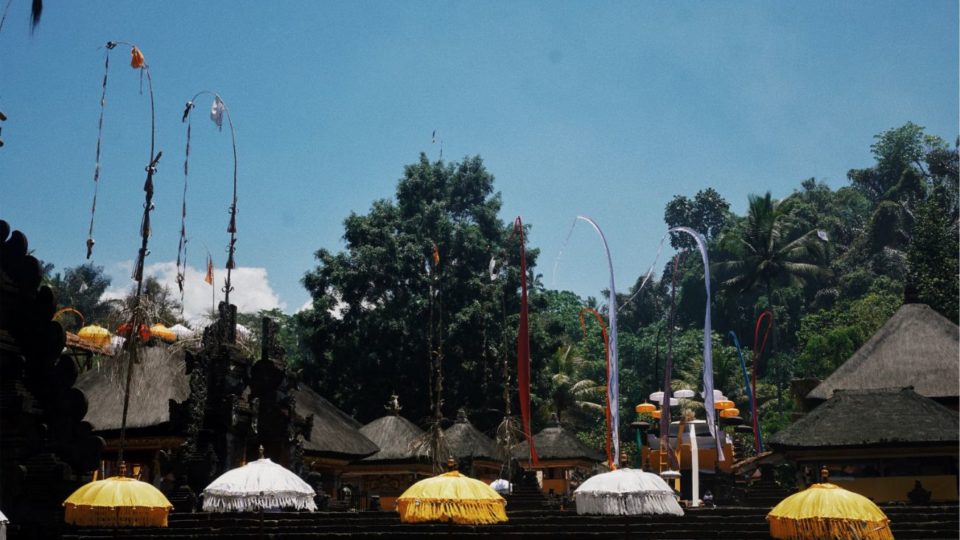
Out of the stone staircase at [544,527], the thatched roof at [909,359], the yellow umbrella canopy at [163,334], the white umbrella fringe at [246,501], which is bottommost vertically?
the stone staircase at [544,527]

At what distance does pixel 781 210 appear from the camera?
6031cm

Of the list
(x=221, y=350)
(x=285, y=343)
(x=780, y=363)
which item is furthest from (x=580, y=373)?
(x=221, y=350)

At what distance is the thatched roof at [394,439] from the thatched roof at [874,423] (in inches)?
534

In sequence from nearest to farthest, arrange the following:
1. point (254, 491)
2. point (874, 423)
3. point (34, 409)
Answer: point (34, 409) < point (254, 491) < point (874, 423)

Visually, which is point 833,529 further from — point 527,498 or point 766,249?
point 766,249

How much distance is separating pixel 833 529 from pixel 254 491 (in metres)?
9.86

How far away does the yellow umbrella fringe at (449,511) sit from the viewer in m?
16.0

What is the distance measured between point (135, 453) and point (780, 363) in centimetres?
4659

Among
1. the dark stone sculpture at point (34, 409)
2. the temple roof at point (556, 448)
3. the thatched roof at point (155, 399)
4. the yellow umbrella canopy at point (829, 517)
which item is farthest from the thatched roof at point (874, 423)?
the dark stone sculpture at point (34, 409)

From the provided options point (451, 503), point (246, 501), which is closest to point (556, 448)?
point (246, 501)

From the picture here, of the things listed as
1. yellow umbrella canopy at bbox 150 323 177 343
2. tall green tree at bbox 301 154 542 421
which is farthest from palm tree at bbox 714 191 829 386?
yellow umbrella canopy at bbox 150 323 177 343

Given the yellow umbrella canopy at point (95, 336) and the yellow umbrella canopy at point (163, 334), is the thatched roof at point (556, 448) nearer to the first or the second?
the yellow umbrella canopy at point (163, 334)

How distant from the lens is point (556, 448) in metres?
41.1

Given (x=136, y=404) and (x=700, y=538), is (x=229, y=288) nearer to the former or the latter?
(x=136, y=404)
